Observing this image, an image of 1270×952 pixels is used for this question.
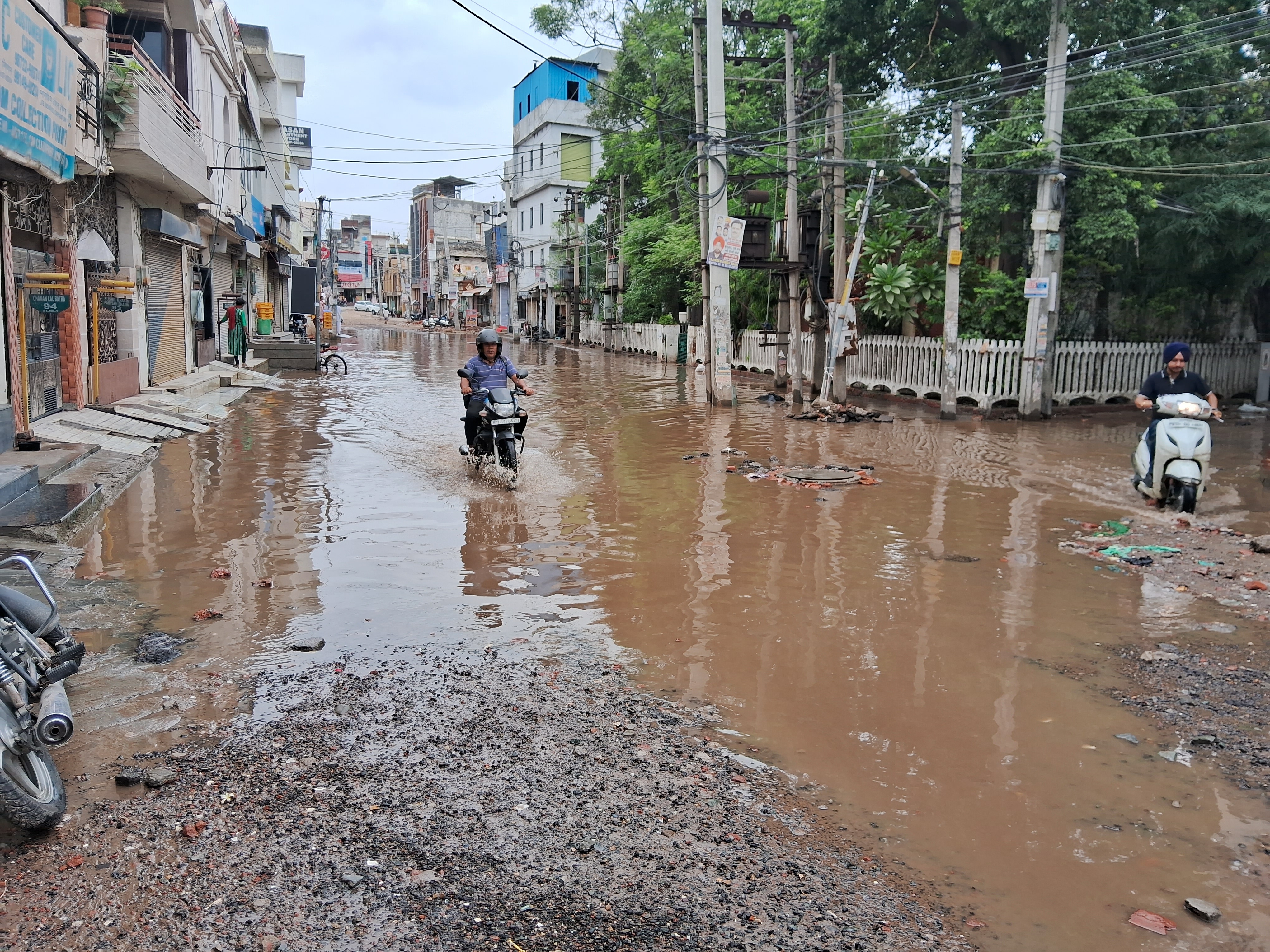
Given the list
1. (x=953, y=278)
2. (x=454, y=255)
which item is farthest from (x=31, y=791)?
(x=454, y=255)

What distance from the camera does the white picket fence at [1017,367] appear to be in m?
19.1

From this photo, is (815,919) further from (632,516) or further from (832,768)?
(632,516)

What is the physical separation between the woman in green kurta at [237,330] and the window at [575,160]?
38.0m

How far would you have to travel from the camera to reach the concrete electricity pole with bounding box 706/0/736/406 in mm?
17969

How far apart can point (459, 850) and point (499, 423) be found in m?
7.45

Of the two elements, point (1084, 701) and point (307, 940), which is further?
point (1084, 701)

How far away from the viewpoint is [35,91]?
34.7 feet

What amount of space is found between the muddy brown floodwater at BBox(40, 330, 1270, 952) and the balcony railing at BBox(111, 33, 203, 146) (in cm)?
590

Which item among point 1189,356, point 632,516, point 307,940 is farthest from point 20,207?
point 1189,356

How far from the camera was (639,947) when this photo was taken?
2895mm

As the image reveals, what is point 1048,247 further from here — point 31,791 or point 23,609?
point 31,791

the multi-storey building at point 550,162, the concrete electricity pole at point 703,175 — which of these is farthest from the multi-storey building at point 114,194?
the multi-storey building at point 550,162

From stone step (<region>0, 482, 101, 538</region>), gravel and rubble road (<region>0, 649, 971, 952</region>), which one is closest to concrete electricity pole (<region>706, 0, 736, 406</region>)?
stone step (<region>0, 482, 101, 538</region>)

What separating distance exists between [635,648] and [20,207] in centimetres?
1119
